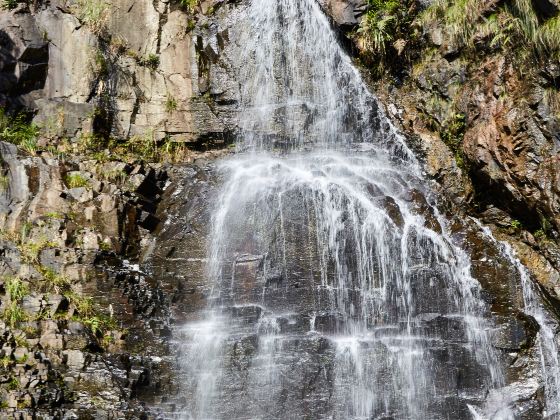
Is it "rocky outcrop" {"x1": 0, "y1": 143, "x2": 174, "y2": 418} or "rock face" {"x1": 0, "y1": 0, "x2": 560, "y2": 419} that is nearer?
"rocky outcrop" {"x1": 0, "y1": 143, "x2": 174, "y2": 418}

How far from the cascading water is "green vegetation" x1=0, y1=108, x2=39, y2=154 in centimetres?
365

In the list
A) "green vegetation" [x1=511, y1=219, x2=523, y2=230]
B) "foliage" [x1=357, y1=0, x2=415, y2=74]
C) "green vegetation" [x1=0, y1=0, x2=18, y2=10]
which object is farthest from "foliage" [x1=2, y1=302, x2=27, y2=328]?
"foliage" [x1=357, y1=0, x2=415, y2=74]

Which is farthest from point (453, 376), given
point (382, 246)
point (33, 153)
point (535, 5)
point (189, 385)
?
point (33, 153)

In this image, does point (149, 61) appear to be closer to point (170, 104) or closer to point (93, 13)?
point (170, 104)

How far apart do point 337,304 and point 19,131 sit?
276 inches

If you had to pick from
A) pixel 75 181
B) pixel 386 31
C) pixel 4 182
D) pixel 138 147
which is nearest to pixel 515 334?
pixel 386 31

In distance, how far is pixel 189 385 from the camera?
28.5 feet

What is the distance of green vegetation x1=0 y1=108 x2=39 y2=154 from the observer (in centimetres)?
1198

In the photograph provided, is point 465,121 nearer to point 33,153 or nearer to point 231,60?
point 231,60

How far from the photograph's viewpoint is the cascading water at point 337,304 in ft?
28.2

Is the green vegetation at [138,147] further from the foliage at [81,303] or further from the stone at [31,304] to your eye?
the stone at [31,304]

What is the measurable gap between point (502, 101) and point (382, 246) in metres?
3.47

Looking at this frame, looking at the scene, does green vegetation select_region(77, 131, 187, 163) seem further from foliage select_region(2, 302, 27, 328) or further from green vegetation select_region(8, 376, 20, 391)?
green vegetation select_region(8, 376, 20, 391)

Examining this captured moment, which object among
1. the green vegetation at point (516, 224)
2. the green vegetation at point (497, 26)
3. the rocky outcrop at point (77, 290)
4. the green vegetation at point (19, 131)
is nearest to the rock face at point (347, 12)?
Answer: the green vegetation at point (497, 26)
